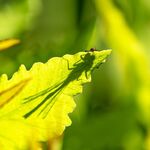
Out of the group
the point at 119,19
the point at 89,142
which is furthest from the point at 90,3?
the point at 89,142

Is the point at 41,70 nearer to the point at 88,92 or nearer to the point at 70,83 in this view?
the point at 70,83

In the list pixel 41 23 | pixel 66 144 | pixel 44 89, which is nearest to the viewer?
pixel 44 89

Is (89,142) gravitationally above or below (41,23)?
below

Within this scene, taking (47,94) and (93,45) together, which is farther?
(93,45)

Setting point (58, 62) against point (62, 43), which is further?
point (62, 43)

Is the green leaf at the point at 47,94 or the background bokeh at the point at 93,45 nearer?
the green leaf at the point at 47,94
